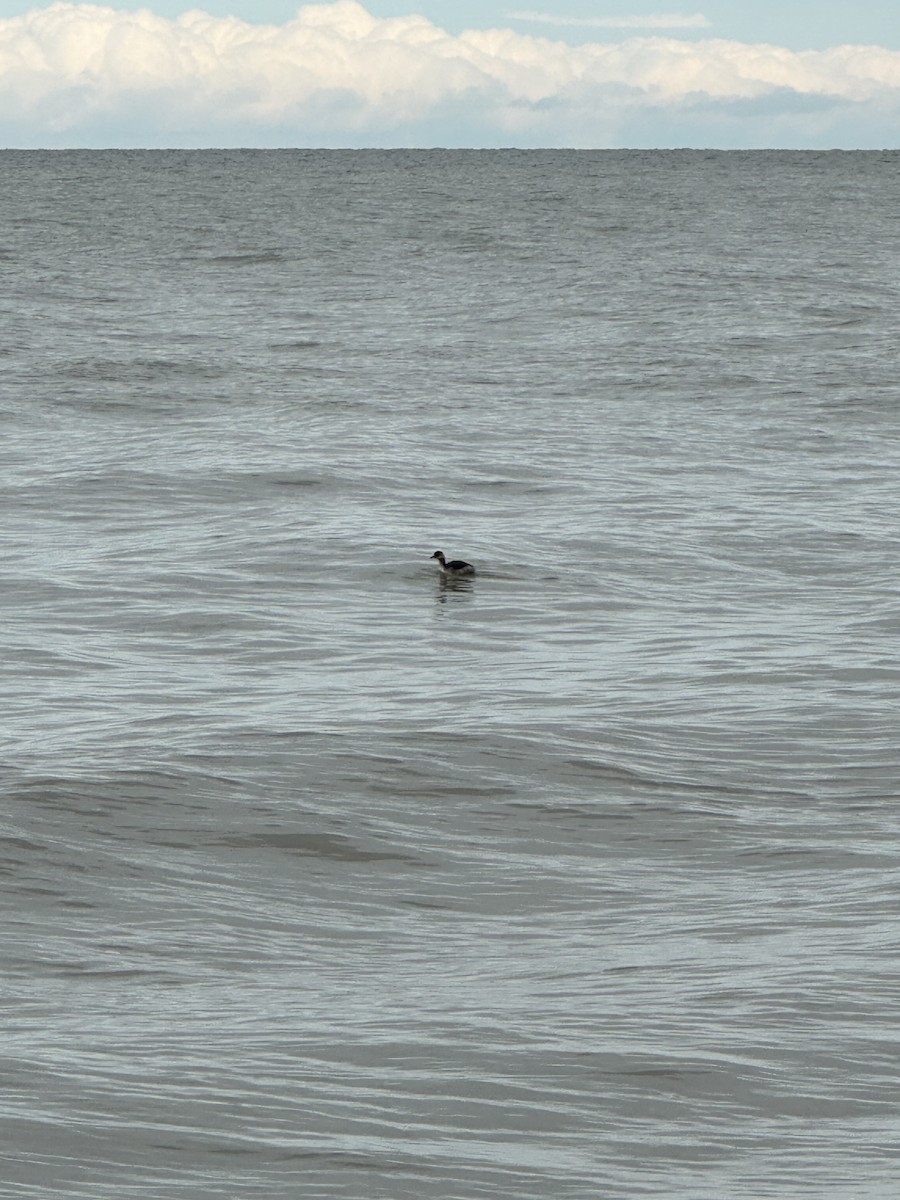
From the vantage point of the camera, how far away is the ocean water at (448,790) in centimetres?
636

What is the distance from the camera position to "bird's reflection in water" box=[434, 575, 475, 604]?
15648mm

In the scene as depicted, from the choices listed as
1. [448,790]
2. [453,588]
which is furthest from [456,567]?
[448,790]

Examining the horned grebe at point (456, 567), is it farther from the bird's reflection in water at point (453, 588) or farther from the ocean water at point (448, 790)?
the ocean water at point (448, 790)

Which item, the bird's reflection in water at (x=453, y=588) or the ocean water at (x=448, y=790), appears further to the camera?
the bird's reflection in water at (x=453, y=588)

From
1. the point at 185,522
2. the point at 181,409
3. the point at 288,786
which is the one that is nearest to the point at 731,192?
the point at 181,409

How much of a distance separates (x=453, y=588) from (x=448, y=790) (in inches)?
221

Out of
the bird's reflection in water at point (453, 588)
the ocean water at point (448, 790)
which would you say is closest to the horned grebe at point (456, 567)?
the bird's reflection in water at point (453, 588)

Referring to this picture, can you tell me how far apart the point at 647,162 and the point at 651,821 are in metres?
139

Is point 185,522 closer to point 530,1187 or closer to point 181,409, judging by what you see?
point 181,409

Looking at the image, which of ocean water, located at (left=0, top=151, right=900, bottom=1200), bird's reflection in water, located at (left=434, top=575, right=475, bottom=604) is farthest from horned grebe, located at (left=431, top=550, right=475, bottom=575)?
ocean water, located at (left=0, top=151, right=900, bottom=1200)

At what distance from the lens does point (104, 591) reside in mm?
15852

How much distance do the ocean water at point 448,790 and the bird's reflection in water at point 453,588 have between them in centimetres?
8

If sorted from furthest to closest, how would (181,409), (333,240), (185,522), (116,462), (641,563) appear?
1. (333,240)
2. (181,409)
3. (116,462)
4. (185,522)
5. (641,563)

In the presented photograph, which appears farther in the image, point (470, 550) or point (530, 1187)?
point (470, 550)
